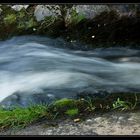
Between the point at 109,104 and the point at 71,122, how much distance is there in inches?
10.7

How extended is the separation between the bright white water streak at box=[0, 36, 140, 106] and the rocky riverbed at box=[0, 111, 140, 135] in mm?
228

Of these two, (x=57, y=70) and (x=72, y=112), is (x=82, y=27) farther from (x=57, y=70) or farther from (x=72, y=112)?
(x=72, y=112)

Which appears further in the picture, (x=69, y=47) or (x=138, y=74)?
(x=69, y=47)

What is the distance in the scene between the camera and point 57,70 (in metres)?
2.59

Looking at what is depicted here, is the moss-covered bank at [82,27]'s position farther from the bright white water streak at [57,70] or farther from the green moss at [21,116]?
the green moss at [21,116]

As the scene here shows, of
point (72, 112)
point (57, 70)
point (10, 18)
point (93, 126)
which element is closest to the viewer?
point (93, 126)

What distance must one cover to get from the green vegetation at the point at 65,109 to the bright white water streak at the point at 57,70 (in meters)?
0.08

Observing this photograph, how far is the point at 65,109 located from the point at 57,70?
43cm

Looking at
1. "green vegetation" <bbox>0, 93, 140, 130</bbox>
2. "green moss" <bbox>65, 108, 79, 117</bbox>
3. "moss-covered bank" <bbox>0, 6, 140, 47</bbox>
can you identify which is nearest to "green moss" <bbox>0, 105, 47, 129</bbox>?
"green vegetation" <bbox>0, 93, 140, 130</bbox>

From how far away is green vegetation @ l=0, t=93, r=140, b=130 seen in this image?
2.21 m

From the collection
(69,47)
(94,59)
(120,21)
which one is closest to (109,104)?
(94,59)

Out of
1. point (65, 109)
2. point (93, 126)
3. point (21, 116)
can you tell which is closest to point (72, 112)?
point (65, 109)

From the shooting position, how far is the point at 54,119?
7.20ft

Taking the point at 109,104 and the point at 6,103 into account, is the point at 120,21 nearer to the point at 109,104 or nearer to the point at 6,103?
the point at 109,104
